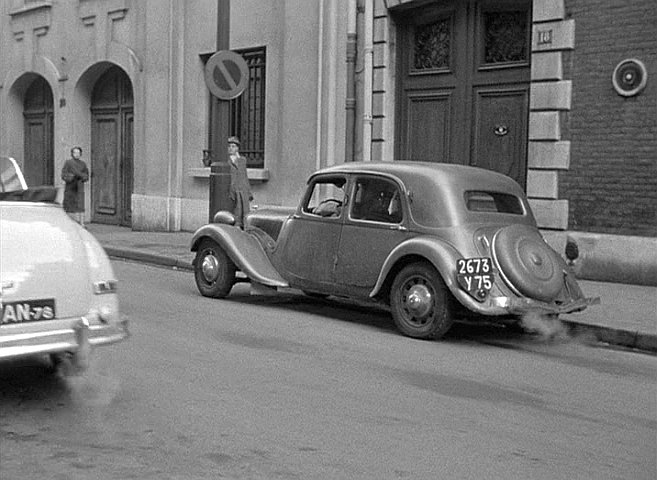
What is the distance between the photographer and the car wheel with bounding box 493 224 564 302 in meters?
8.52

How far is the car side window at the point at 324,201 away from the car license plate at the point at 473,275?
5.75 feet

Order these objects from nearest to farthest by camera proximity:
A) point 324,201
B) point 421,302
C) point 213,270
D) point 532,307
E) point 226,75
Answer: point 532,307
point 421,302
point 324,201
point 213,270
point 226,75

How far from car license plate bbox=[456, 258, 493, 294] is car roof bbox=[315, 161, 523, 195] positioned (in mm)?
967

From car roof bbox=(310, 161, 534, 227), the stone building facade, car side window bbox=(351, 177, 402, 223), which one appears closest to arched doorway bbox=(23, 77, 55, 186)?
the stone building facade

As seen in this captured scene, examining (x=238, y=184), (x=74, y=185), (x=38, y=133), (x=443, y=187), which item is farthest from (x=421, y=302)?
(x=38, y=133)

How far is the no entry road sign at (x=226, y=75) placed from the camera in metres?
13.6

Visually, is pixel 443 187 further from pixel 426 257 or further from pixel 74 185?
pixel 74 185

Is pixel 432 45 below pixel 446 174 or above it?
above

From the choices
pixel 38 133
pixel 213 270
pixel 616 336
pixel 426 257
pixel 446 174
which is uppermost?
pixel 38 133

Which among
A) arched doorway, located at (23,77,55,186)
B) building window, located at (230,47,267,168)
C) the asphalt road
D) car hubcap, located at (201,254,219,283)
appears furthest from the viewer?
arched doorway, located at (23,77,55,186)

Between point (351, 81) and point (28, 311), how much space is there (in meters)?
10.8

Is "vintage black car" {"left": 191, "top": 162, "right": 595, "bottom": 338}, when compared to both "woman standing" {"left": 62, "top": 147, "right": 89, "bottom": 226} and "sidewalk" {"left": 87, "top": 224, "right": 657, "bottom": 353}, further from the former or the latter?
"woman standing" {"left": 62, "top": 147, "right": 89, "bottom": 226}

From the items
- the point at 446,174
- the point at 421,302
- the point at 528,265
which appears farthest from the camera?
the point at 446,174

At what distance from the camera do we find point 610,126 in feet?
40.7
